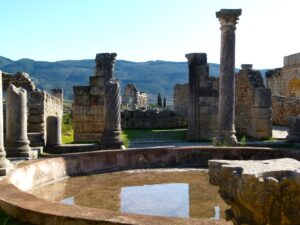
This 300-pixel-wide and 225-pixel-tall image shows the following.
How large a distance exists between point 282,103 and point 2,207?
22.5 meters

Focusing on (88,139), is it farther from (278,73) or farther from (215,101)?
(278,73)

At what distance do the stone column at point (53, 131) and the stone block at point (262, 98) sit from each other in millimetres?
8481

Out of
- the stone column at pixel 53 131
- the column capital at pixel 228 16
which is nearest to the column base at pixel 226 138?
the column capital at pixel 228 16

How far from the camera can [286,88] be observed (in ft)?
98.2

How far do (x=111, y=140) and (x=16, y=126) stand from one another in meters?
3.26

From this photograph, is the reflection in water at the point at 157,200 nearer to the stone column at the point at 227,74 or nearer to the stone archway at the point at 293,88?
the stone column at the point at 227,74

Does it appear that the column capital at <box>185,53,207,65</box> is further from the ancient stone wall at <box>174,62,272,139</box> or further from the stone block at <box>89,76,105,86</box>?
the stone block at <box>89,76,105,86</box>

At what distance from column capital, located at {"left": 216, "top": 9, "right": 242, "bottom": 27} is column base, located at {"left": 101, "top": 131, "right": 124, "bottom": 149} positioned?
501 cm

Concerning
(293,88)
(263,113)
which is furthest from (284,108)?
(263,113)

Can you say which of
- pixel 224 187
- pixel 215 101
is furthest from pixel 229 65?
pixel 224 187

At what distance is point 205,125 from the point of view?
723 inches

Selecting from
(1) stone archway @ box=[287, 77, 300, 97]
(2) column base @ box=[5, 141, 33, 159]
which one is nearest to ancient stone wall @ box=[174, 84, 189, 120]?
(1) stone archway @ box=[287, 77, 300, 97]

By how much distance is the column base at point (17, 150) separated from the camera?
991 cm

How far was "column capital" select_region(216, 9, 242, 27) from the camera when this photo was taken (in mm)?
14008
